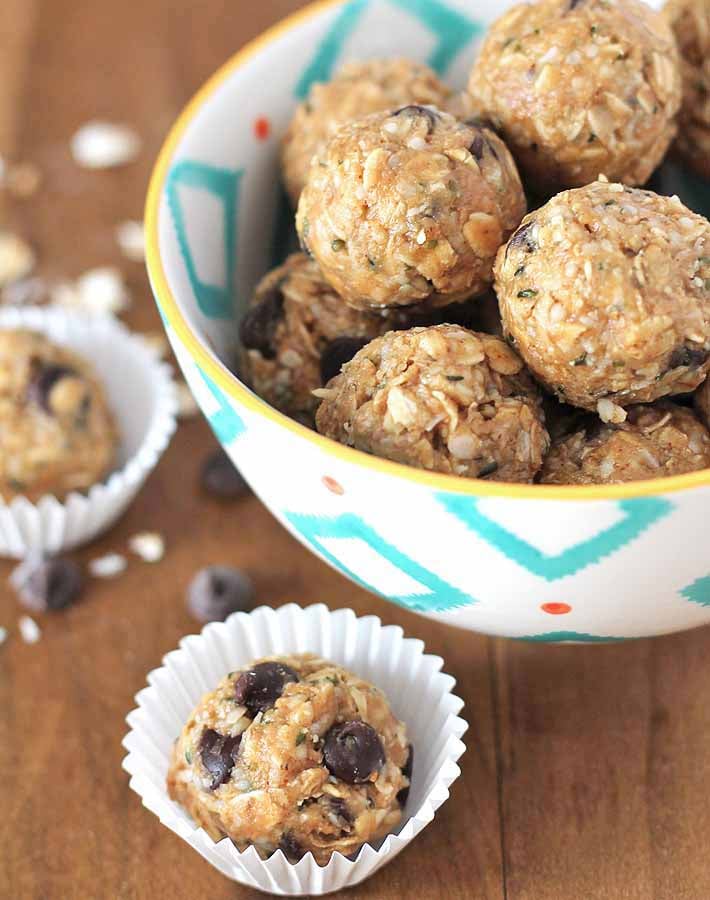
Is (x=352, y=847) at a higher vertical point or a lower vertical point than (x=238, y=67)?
lower

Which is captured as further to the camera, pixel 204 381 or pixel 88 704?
pixel 88 704

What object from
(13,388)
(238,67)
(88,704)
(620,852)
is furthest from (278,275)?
(620,852)

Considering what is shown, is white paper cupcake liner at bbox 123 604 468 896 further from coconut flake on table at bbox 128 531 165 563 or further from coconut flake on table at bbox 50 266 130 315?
coconut flake on table at bbox 50 266 130 315

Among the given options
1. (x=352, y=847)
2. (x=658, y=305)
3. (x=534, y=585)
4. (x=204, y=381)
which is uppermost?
(x=658, y=305)

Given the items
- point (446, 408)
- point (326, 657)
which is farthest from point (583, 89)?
point (326, 657)

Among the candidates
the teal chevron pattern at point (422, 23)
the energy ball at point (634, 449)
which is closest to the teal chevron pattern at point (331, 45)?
the teal chevron pattern at point (422, 23)

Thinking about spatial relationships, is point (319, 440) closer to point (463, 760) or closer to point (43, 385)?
point (463, 760)

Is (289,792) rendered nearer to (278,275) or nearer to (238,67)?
(278,275)

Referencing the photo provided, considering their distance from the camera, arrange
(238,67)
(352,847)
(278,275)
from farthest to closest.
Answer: (238,67)
(278,275)
(352,847)
